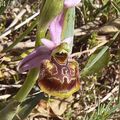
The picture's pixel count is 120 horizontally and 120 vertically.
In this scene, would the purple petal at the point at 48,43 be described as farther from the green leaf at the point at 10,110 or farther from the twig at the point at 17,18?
the twig at the point at 17,18

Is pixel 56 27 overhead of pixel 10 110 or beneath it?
overhead

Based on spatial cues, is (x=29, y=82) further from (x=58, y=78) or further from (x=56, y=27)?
(x=56, y=27)

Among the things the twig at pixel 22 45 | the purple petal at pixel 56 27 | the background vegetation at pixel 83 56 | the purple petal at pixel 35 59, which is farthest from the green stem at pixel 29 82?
the twig at pixel 22 45

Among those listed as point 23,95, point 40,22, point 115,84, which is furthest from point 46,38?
point 115,84

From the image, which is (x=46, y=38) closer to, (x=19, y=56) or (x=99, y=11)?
(x=19, y=56)

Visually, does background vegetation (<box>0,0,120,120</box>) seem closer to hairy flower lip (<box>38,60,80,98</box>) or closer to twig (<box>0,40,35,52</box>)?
twig (<box>0,40,35,52</box>)

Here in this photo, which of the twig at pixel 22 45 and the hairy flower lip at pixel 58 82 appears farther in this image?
the twig at pixel 22 45

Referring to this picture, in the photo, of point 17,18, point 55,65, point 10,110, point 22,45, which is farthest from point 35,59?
point 17,18

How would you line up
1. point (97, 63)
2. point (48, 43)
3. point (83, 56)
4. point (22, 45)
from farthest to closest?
1. point (83, 56)
2. point (22, 45)
3. point (97, 63)
4. point (48, 43)
